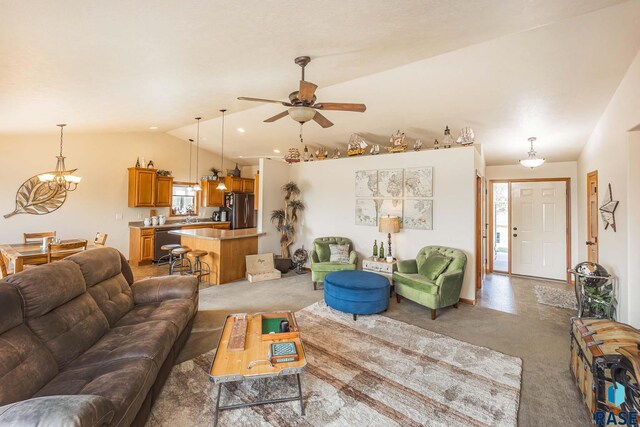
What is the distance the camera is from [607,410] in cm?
172

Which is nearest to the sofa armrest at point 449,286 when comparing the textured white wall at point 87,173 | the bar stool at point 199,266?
the bar stool at point 199,266

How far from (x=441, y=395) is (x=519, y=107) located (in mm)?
3592

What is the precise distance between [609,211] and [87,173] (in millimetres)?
8815

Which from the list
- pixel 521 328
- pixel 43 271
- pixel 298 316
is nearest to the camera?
pixel 43 271

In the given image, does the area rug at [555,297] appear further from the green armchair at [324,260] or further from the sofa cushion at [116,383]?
the sofa cushion at [116,383]

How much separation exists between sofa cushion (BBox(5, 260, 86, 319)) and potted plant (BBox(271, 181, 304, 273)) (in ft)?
12.9

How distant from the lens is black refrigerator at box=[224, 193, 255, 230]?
790 centimetres

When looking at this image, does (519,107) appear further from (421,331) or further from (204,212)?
(204,212)

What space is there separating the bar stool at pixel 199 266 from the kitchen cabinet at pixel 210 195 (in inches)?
115

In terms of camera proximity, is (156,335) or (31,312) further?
(156,335)

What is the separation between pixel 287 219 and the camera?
6.10 meters

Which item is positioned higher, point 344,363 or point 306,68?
point 306,68

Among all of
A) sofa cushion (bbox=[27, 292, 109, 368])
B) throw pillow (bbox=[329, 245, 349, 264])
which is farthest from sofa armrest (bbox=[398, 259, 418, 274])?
sofa cushion (bbox=[27, 292, 109, 368])

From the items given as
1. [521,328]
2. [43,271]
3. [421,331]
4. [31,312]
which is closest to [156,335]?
[31,312]
